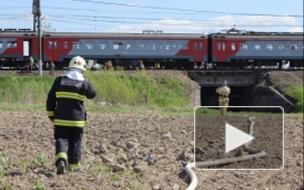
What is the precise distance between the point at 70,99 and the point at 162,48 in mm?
30949

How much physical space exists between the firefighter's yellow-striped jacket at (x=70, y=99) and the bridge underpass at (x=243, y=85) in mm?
27606

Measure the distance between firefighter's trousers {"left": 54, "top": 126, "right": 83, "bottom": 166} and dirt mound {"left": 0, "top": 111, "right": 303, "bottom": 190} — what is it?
0.20 m

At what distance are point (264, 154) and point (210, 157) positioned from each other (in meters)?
0.76

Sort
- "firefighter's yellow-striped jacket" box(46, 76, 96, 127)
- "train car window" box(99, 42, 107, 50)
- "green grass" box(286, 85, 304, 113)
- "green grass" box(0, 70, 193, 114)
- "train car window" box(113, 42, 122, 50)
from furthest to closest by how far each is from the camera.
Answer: "train car window" box(113, 42, 122, 50) → "train car window" box(99, 42, 107, 50) → "green grass" box(286, 85, 304, 113) → "green grass" box(0, 70, 193, 114) → "firefighter's yellow-striped jacket" box(46, 76, 96, 127)

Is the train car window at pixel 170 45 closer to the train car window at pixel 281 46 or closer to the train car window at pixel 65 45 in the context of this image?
the train car window at pixel 65 45

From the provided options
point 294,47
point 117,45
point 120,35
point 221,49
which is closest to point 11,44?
point 117,45

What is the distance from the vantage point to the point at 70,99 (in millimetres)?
5891

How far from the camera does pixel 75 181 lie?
5.55 m

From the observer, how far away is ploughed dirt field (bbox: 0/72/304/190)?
19.1 feet

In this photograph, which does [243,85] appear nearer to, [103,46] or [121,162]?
[103,46]

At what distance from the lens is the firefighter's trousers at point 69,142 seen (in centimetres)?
589

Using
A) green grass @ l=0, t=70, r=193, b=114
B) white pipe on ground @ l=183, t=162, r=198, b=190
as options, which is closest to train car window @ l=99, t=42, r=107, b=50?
green grass @ l=0, t=70, r=193, b=114

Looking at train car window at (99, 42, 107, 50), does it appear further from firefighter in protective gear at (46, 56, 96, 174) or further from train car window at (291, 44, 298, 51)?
firefighter in protective gear at (46, 56, 96, 174)

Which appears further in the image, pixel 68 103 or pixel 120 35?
pixel 120 35
